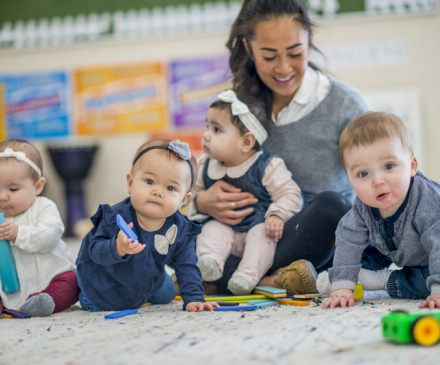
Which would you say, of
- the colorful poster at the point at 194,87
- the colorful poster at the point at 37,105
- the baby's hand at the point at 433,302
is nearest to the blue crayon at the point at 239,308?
the baby's hand at the point at 433,302

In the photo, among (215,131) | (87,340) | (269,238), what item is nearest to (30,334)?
(87,340)

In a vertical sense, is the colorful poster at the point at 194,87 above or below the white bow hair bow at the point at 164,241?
above

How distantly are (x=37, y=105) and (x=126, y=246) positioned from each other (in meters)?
3.61

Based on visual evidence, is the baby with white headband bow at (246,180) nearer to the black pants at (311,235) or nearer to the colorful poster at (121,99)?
the black pants at (311,235)

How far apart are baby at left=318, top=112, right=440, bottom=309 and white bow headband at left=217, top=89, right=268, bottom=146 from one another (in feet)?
1.61

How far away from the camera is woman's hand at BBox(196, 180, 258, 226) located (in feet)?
5.42

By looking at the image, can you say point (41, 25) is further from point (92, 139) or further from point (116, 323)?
point (116, 323)

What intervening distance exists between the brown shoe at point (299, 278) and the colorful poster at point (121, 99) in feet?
9.71

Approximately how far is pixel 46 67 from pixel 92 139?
699 millimetres

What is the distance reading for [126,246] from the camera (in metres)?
1.14

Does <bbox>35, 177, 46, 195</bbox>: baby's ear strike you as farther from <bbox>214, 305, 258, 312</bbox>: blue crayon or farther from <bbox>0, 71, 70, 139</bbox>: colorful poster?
<bbox>0, 71, 70, 139</bbox>: colorful poster

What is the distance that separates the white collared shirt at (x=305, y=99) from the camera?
1.80 meters

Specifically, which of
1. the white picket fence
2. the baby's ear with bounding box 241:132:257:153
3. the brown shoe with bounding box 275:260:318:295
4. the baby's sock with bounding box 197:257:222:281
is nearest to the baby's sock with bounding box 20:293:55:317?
the baby's sock with bounding box 197:257:222:281

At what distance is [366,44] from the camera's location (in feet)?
13.1
